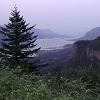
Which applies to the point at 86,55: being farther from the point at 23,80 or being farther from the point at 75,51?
the point at 23,80

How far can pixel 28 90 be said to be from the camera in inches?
236

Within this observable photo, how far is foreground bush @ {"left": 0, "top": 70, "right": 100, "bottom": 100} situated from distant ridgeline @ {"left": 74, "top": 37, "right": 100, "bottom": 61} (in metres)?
122

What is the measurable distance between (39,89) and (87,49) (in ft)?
420

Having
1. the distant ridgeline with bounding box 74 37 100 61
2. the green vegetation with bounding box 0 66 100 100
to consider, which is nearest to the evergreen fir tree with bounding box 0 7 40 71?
the green vegetation with bounding box 0 66 100 100

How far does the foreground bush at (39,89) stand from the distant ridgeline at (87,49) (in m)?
122

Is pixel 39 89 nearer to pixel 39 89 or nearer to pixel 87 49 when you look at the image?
pixel 39 89

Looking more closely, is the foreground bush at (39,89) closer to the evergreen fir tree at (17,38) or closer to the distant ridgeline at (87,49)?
the evergreen fir tree at (17,38)

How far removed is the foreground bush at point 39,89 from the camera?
561 centimetres

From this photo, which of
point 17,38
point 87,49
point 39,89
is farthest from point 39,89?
point 87,49

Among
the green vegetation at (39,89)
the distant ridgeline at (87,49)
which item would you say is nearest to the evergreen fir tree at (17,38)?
the green vegetation at (39,89)

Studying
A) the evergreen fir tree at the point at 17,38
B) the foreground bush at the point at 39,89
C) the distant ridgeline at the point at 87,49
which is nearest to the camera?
the foreground bush at the point at 39,89

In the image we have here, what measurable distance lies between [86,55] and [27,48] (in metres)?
94.6

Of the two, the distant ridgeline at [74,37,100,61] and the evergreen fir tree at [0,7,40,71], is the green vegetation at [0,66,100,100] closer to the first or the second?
the evergreen fir tree at [0,7,40,71]

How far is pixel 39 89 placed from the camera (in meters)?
5.64
